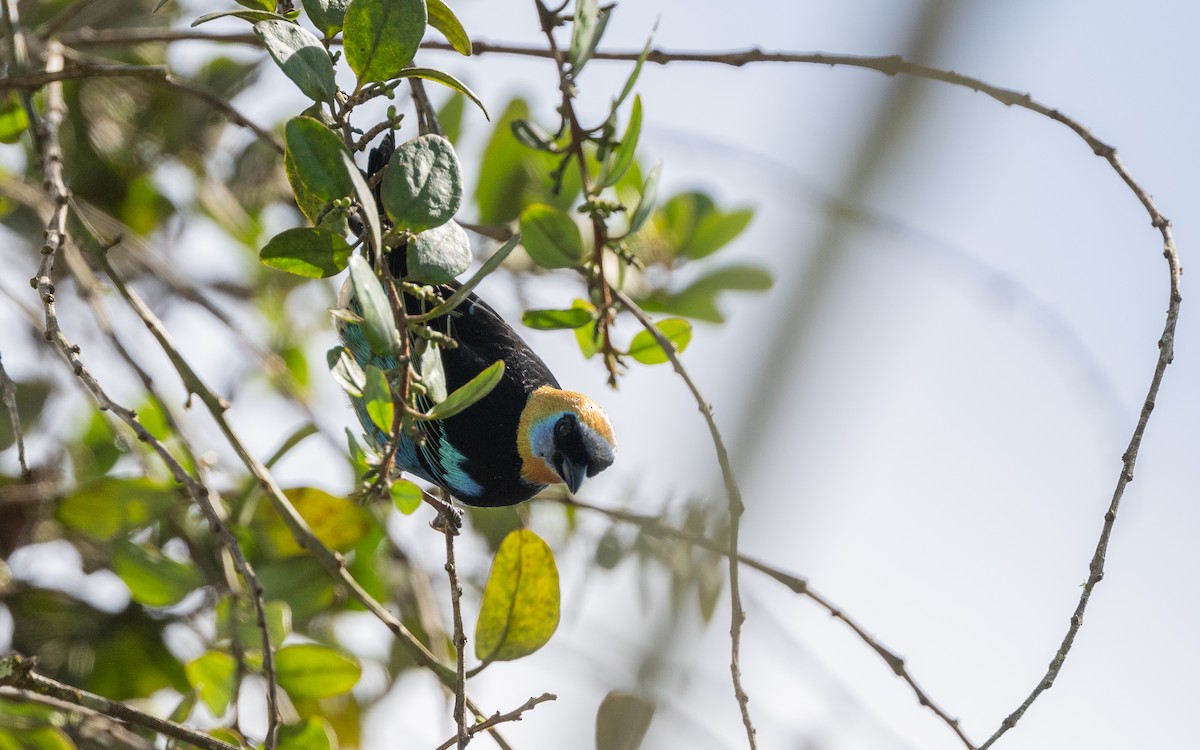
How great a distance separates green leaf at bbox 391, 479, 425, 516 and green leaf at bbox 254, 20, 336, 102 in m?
0.69

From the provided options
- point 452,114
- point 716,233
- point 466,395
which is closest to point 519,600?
point 466,395

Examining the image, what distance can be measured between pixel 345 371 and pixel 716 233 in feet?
6.12

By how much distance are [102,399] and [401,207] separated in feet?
2.43

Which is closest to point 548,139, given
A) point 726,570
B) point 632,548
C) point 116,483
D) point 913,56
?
point 726,570

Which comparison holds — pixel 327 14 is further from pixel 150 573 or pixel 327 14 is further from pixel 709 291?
pixel 709 291

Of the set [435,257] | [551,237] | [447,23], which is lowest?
[435,257]

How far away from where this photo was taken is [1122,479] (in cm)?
190

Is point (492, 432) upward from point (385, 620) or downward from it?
upward

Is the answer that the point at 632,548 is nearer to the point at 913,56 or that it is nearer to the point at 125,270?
the point at 125,270

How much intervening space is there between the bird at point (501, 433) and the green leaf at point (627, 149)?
0.71 meters

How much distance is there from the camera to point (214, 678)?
257 cm

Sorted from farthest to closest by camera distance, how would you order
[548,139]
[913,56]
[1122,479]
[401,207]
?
1. [548,139]
2. [1122,479]
3. [401,207]
4. [913,56]

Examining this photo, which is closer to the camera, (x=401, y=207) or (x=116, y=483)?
(x=401, y=207)

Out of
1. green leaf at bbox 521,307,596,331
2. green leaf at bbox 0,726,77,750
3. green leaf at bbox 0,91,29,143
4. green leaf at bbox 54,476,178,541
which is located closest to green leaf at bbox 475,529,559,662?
green leaf at bbox 521,307,596,331
